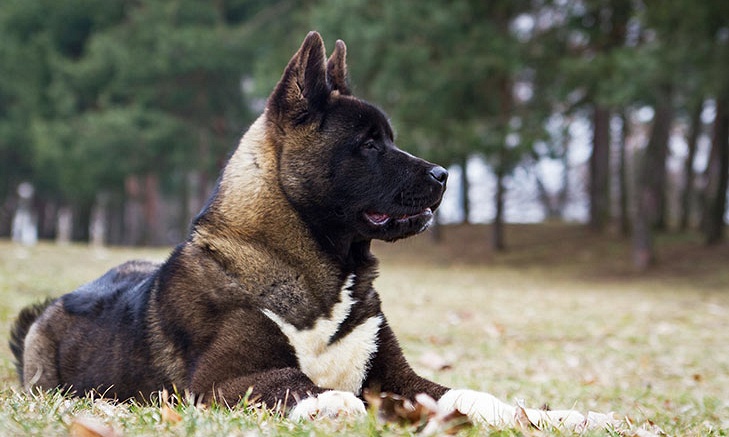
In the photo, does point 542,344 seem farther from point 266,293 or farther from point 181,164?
point 181,164

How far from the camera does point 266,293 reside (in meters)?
3.55

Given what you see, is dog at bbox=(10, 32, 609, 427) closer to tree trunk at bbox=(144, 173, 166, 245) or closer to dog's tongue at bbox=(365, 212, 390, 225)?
dog's tongue at bbox=(365, 212, 390, 225)

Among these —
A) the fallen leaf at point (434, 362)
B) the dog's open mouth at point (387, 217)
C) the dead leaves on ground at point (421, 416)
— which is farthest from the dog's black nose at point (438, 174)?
the fallen leaf at point (434, 362)

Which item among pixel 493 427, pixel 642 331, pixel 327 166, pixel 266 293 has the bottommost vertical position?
pixel 642 331

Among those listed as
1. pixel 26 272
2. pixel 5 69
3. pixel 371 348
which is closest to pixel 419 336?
pixel 371 348

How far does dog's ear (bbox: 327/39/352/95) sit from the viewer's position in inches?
165

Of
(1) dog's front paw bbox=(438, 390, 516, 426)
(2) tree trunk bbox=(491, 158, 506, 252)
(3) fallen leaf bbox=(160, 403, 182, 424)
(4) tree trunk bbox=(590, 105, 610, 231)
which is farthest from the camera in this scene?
(4) tree trunk bbox=(590, 105, 610, 231)

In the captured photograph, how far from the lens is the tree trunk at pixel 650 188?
18344mm

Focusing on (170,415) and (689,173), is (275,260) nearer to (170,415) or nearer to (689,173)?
(170,415)

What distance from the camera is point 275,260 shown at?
3.69 m

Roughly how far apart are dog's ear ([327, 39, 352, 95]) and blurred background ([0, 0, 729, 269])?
7537 millimetres

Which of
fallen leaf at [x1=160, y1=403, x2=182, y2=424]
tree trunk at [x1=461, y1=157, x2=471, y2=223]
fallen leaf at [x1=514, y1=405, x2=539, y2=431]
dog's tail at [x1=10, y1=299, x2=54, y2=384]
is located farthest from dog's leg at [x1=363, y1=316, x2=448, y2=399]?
tree trunk at [x1=461, y1=157, x2=471, y2=223]

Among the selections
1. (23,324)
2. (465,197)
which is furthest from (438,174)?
(465,197)

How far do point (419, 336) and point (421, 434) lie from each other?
20.4 ft
